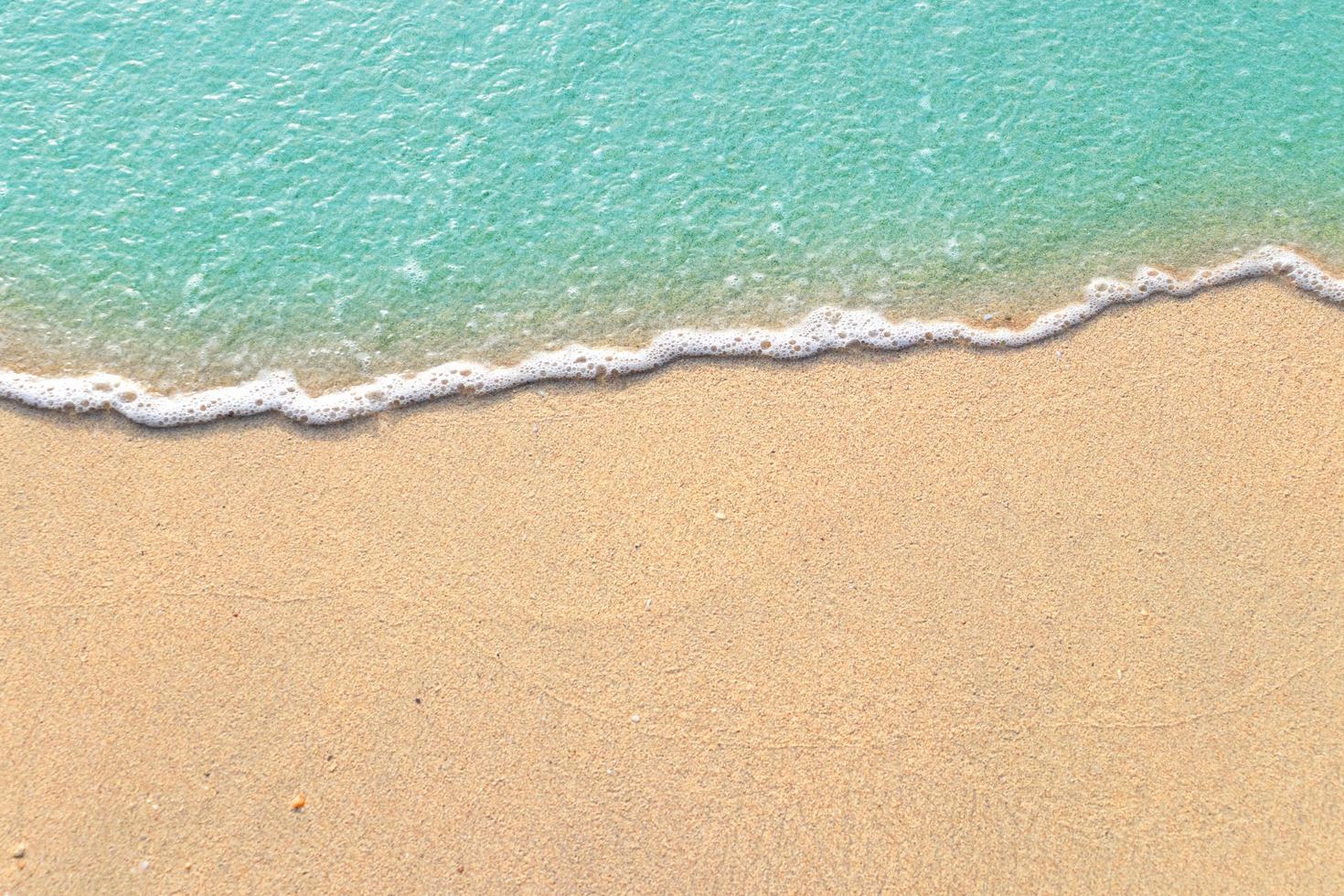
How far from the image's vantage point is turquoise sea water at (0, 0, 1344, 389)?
6633 mm

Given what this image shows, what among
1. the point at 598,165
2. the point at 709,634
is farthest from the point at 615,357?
the point at 709,634

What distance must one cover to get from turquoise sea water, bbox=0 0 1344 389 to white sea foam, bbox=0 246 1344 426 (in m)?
0.15

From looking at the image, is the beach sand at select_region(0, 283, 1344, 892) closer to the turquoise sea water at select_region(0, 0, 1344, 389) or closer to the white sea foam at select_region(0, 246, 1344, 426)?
the white sea foam at select_region(0, 246, 1344, 426)

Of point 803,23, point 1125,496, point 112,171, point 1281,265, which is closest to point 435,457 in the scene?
point 112,171

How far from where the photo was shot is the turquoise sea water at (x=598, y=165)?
6.63 metres

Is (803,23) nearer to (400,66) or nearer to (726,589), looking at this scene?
(400,66)

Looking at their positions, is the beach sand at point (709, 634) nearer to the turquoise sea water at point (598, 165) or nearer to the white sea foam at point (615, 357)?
the white sea foam at point (615, 357)

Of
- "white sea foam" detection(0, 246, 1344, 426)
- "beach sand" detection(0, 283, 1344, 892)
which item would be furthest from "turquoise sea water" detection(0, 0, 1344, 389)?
"beach sand" detection(0, 283, 1344, 892)

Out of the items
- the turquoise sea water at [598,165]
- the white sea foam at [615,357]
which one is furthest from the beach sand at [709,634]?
the turquoise sea water at [598,165]

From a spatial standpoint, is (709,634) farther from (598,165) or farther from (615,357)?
(598,165)

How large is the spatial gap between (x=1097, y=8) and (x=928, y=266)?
10.8ft

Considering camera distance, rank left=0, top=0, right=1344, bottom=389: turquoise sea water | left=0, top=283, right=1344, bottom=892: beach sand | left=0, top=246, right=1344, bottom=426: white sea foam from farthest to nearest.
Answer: left=0, top=0, right=1344, bottom=389: turquoise sea water
left=0, top=246, right=1344, bottom=426: white sea foam
left=0, top=283, right=1344, bottom=892: beach sand

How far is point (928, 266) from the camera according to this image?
688 centimetres

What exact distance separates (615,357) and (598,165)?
182cm
